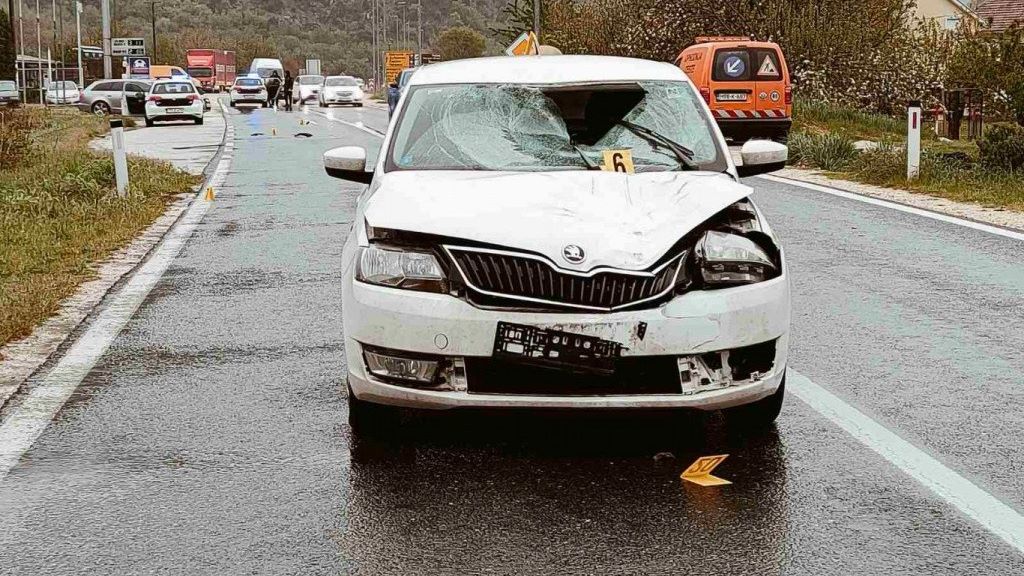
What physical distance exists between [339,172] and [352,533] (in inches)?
110

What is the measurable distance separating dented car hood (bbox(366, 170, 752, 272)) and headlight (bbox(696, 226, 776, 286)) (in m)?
0.10

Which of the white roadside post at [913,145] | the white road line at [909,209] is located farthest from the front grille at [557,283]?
the white roadside post at [913,145]

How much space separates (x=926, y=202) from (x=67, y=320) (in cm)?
1032

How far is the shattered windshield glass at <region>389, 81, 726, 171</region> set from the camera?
644 centimetres

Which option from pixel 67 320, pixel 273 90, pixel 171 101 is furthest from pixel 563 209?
pixel 273 90

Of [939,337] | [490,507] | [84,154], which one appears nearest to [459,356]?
[490,507]

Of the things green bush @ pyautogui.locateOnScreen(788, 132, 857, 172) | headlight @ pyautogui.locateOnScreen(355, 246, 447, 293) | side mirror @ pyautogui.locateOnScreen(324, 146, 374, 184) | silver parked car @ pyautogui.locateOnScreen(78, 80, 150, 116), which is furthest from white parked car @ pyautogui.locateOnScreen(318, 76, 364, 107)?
headlight @ pyautogui.locateOnScreen(355, 246, 447, 293)

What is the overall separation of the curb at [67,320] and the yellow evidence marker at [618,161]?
2840mm

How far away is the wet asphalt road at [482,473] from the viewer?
14.1ft

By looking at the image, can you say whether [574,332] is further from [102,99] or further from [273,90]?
[273,90]

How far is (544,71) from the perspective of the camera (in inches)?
278

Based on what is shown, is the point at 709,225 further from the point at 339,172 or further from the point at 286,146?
the point at 286,146

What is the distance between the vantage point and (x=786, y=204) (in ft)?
52.4

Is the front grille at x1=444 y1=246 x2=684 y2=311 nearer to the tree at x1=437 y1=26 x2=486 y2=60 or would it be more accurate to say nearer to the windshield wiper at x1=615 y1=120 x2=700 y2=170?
the windshield wiper at x1=615 y1=120 x2=700 y2=170
